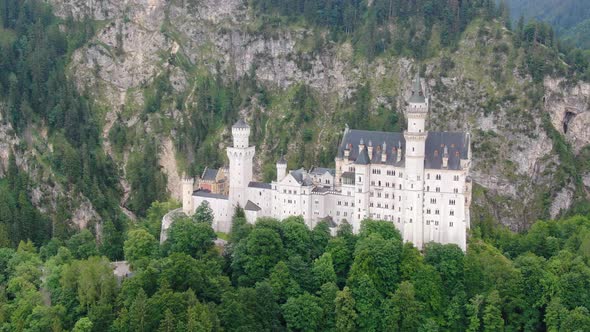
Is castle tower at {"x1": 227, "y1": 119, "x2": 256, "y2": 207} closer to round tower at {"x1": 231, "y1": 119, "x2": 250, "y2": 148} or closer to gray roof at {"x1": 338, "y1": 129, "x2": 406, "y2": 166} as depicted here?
round tower at {"x1": 231, "y1": 119, "x2": 250, "y2": 148}

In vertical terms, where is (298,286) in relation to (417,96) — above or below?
below

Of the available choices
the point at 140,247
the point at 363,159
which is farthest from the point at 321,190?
the point at 140,247

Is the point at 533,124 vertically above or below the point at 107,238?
above

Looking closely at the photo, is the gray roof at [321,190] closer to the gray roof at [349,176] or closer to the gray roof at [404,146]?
the gray roof at [349,176]

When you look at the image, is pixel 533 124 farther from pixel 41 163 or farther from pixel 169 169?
pixel 41 163

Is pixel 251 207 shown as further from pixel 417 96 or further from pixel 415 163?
pixel 417 96

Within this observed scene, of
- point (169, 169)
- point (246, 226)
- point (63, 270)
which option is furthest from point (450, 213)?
point (169, 169)

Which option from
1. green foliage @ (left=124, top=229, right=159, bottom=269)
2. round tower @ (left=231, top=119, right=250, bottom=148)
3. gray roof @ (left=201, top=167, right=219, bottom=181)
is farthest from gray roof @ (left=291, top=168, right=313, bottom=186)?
green foliage @ (left=124, top=229, right=159, bottom=269)
